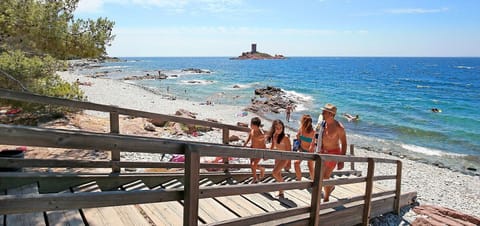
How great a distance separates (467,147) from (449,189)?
805 centimetres

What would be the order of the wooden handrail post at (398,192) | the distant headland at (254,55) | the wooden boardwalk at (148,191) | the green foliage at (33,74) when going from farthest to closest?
1. the distant headland at (254,55)
2. the green foliage at (33,74)
3. the wooden handrail post at (398,192)
4. the wooden boardwalk at (148,191)

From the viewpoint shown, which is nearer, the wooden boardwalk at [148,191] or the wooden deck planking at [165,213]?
the wooden boardwalk at [148,191]

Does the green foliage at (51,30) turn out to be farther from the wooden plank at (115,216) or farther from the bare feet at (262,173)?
the bare feet at (262,173)

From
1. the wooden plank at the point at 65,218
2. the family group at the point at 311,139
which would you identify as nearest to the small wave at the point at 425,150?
the family group at the point at 311,139

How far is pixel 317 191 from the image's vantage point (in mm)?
3709

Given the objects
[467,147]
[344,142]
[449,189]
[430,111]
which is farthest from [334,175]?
[430,111]

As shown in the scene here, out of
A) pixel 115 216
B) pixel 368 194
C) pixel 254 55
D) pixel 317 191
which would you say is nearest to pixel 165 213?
pixel 115 216

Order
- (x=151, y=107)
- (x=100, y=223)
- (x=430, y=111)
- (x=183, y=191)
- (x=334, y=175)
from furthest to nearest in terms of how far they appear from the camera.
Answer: (x=430, y=111) < (x=151, y=107) < (x=334, y=175) < (x=100, y=223) < (x=183, y=191)

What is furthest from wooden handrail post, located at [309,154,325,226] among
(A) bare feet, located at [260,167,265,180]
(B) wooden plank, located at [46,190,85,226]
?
(B) wooden plank, located at [46,190,85,226]

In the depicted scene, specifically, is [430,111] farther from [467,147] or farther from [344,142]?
[344,142]

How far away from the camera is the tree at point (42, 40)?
6500 mm

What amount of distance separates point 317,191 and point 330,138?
1.49 meters

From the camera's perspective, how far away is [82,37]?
756 cm

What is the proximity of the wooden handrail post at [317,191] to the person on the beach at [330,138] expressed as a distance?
3.88 ft
